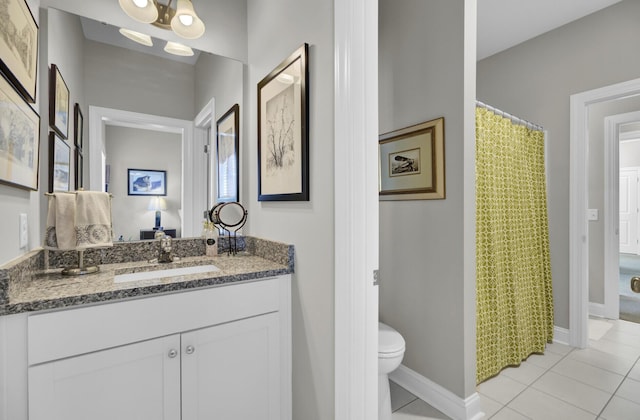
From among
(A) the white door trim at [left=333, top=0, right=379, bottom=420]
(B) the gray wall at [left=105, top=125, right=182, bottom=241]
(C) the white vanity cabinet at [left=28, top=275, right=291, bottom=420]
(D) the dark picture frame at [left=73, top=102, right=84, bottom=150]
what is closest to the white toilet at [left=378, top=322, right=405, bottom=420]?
(A) the white door trim at [left=333, top=0, right=379, bottom=420]

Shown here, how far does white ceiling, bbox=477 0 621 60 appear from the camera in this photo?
2.43 metres

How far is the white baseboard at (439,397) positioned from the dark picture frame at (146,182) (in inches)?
76.6

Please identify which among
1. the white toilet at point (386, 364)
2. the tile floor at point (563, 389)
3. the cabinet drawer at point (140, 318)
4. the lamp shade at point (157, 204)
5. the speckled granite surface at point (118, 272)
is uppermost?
the lamp shade at point (157, 204)

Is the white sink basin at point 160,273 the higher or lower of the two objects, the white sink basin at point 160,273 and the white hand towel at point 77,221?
the lower

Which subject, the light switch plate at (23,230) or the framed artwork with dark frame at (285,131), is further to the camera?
the framed artwork with dark frame at (285,131)

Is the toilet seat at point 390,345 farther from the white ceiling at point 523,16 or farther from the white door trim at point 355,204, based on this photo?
the white ceiling at point 523,16

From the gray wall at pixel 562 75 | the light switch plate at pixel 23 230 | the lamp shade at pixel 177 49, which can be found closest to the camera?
the light switch plate at pixel 23 230

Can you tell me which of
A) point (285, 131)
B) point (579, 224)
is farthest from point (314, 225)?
point (579, 224)

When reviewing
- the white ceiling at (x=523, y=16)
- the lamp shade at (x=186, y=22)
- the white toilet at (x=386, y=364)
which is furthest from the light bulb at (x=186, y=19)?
the white ceiling at (x=523, y=16)

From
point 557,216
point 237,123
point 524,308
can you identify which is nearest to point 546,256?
point 557,216

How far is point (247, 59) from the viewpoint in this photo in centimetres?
191

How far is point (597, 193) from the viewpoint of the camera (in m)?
3.24

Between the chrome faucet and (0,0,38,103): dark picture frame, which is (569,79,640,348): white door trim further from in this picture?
(0,0,38,103): dark picture frame

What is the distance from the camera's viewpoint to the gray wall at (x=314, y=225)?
1231 millimetres
